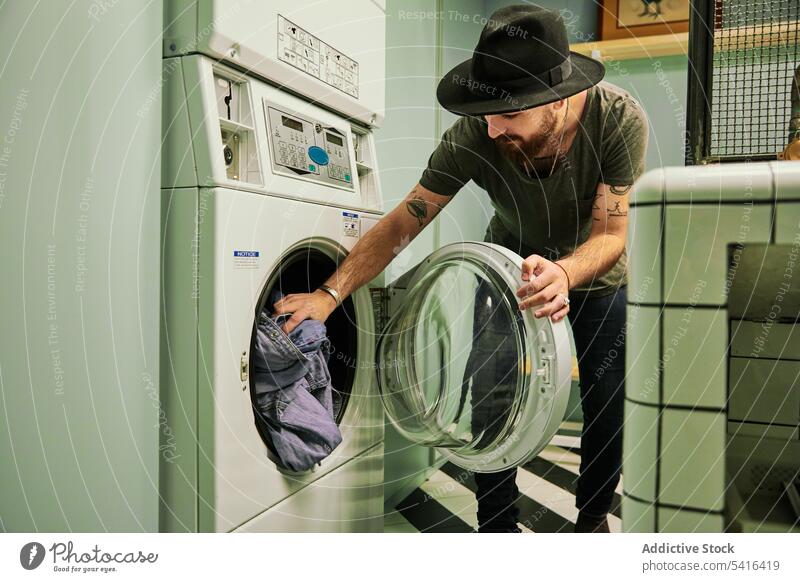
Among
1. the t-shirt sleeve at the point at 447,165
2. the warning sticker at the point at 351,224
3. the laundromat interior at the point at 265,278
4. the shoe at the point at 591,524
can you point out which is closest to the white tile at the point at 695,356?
the laundromat interior at the point at 265,278

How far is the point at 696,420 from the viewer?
0.37 m

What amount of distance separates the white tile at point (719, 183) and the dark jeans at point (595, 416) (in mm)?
794

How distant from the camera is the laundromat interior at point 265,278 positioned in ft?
1.22

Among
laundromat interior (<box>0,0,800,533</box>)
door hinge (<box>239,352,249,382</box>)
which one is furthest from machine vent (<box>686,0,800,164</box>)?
door hinge (<box>239,352,249,382</box>)

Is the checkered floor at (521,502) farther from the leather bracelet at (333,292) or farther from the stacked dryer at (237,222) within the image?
the leather bracelet at (333,292)

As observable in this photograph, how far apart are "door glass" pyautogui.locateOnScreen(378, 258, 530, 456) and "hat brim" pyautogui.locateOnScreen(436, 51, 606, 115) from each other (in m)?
0.25

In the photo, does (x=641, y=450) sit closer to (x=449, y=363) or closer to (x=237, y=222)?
(x=237, y=222)

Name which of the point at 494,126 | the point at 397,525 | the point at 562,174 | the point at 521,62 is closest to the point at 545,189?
the point at 562,174

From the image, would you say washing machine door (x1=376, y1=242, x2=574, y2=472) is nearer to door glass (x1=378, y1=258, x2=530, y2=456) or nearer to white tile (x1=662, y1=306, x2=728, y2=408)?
door glass (x1=378, y1=258, x2=530, y2=456)

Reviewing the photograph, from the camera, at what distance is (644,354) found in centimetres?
38

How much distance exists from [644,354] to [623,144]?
0.66 meters

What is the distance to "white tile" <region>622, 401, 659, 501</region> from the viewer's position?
38 cm
